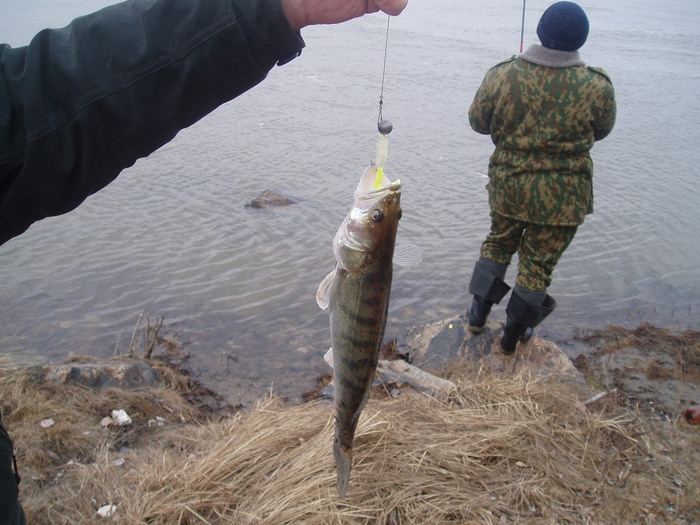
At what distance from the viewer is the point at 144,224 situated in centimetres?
1002

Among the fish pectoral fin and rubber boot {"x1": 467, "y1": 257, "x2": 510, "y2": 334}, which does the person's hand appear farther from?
rubber boot {"x1": 467, "y1": 257, "x2": 510, "y2": 334}

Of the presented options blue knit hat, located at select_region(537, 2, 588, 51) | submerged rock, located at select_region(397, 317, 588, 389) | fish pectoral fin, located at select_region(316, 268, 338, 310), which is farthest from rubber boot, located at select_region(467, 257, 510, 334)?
fish pectoral fin, located at select_region(316, 268, 338, 310)

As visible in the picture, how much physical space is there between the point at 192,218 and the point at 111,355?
3.85 meters

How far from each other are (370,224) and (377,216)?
0.04 meters

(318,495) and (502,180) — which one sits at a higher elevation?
(502,180)

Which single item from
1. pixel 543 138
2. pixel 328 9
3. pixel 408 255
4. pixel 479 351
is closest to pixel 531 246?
pixel 543 138

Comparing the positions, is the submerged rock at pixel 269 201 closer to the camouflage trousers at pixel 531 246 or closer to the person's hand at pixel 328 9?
the camouflage trousers at pixel 531 246

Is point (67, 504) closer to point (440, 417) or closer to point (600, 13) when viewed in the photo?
point (440, 417)

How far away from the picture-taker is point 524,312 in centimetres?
591

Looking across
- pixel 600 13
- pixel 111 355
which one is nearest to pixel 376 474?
pixel 111 355

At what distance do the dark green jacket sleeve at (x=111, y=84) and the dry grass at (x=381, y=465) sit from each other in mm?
2475

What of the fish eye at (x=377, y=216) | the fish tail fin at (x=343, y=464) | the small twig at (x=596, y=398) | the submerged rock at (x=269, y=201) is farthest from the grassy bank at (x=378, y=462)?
the submerged rock at (x=269, y=201)

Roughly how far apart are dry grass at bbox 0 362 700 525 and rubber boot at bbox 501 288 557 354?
0.92m

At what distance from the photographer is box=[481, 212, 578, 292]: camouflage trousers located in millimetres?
5672
